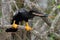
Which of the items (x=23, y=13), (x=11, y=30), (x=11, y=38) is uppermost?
(x=23, y=13)

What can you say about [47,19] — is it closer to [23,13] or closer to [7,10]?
[23,13]

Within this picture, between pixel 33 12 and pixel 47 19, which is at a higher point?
pixel 33 12

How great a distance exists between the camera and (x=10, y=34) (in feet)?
13.3

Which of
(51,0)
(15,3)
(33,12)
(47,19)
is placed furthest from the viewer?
(51,0)

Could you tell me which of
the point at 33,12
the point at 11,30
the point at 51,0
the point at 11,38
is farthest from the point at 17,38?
the point at 51,0

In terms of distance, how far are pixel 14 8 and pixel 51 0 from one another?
3.14ft

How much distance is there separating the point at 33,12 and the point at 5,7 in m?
1.03

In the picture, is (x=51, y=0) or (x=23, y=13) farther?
(x=51, y=0)

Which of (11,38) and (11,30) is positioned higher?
(11,30)

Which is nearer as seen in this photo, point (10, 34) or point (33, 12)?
point (33, 12)

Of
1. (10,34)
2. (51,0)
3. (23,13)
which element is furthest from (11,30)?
(51,0)

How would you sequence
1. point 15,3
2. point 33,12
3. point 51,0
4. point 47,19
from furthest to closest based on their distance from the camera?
1. point 51,0
2. point 15,3
3. point 47,19
4. point 33,12

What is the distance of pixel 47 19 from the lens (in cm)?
376

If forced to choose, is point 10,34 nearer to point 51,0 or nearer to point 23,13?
point 23,13
